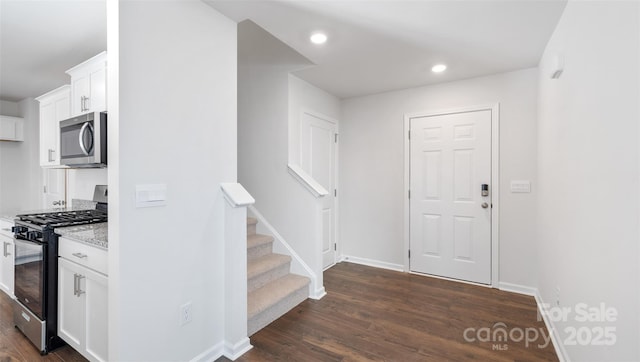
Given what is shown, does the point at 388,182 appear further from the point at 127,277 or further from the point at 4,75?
the point at 4,75

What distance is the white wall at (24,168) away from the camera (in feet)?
13.6

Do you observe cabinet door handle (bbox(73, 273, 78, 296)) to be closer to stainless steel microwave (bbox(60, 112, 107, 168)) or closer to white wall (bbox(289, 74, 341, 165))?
stainless steel microwave (bbox(60, 112, 107, 168))

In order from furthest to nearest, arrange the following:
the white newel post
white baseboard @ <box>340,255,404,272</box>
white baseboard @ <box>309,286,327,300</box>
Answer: white baseboard @ <box>340,255,404,272</box>
white baseboard @ <box>309,286,327,300</box>
the white newel post

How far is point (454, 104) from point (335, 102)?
1.55m

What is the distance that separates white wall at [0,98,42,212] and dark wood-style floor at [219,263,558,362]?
4400mm

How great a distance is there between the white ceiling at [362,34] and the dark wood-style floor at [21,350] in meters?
2.44

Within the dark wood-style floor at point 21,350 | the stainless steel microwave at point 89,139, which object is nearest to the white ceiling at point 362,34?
the stainless steel microwave at point 89,139

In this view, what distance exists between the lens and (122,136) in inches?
58.3

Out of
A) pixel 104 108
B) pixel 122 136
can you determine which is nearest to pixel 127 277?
pixel 122 136

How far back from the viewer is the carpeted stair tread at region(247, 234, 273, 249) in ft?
9.61

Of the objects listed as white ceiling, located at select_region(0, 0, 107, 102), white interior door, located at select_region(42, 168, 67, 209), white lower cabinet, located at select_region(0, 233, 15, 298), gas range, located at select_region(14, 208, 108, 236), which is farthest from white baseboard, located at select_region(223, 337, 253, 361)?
white interior door, located at select_region(42, 168, 67, 209)

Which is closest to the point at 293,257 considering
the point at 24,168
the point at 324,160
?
the point at 324,160

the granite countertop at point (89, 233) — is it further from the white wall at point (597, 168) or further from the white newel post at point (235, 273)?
the white wall at point (597, 168)

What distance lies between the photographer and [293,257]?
10.1 feet
